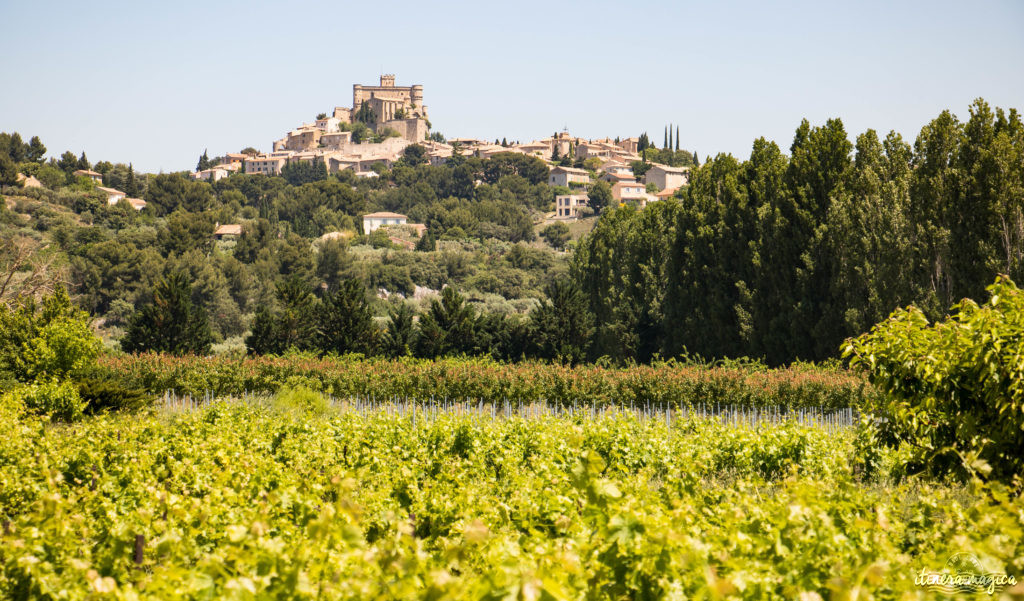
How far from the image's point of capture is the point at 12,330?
17.6m

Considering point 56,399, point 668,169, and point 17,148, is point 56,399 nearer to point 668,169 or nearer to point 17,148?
point 17,148

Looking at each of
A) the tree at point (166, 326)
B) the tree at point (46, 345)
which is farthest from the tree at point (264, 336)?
the tree at point (46, 345)

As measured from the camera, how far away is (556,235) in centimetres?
9631

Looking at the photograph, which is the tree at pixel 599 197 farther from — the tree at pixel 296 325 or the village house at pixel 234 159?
the tree at pixel 296 325

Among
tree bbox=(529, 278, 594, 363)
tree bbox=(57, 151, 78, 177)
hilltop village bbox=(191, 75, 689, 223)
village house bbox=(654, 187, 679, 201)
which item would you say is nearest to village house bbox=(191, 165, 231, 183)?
hilltop village bbox=(191, 75, 689, 223)

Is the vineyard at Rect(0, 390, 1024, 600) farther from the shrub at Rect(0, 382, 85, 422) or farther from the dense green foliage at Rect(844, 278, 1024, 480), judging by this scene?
the shrub at Rect(0, 382, 85, 422)

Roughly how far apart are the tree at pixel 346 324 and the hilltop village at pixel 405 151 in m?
87.0

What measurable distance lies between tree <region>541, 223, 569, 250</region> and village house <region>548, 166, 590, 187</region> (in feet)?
105

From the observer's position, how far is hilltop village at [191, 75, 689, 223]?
12432 cm

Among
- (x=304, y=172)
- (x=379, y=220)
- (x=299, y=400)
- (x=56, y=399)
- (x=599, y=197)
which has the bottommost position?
(x=299, y=400)

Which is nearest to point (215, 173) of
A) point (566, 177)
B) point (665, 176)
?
point (566, 177)

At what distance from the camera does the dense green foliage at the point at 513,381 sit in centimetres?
1744

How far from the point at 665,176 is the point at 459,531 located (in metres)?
122

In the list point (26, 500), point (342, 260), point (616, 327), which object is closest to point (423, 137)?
point (342, 260)
